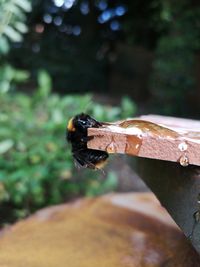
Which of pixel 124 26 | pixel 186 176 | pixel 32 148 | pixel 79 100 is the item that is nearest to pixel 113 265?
pixel 186 176

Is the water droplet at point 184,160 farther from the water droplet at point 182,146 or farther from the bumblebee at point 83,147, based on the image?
the bumblebee at point 83,147

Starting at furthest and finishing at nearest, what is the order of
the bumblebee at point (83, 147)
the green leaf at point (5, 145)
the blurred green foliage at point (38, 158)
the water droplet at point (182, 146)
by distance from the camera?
1. the blurred green foliage at point (38, 158)
2. the green leaf at point (5, 145)
3. the bumblebee at point (83, 147)
4. the water droplet at point (182, 146)

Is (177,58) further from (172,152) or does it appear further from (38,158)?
(172,152)

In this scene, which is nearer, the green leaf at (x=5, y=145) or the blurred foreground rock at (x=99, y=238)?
the blurred foreground rock at (x=99, y=238)

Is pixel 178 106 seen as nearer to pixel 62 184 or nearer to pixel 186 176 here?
pixel 62 184

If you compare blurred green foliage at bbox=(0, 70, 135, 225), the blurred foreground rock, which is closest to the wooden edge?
the blurred foreground rock

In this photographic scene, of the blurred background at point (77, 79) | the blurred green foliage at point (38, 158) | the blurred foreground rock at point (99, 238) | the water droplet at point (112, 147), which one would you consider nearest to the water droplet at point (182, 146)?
the water droplet at point (112, 147)

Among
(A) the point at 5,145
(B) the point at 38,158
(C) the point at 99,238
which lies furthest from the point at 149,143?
(B) the point at 38,158
